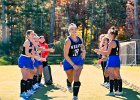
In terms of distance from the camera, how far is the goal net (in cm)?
2956

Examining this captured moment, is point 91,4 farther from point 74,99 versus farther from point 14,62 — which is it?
point 74,99

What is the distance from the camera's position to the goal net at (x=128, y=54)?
2956cm

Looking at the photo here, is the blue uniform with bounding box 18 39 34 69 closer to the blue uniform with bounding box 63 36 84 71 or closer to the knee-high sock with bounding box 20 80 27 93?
the knee-high sock with bounding box 20 80 27 93

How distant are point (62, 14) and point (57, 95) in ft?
129

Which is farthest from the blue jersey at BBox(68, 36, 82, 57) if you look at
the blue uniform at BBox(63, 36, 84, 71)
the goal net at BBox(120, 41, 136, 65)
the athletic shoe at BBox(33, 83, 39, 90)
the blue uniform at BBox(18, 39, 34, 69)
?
the goal net at BBox(120, 41, 136, 65)

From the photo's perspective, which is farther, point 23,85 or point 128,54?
point 128,54

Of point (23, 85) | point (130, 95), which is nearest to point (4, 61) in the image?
point (130, 95)

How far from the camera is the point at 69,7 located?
1981 inches

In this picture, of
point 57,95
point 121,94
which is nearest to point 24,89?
point 57,95

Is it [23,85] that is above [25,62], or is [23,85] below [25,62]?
below

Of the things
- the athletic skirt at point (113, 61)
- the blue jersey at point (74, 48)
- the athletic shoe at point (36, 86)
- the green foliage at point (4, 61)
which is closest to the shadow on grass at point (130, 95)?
the athletic skirt at point (113, 61)

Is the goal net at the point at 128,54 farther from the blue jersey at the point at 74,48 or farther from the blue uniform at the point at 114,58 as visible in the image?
the blue jersey at the point at 74,48

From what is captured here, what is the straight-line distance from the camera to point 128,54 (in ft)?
97.7

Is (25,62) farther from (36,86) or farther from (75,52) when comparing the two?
(36,86)
